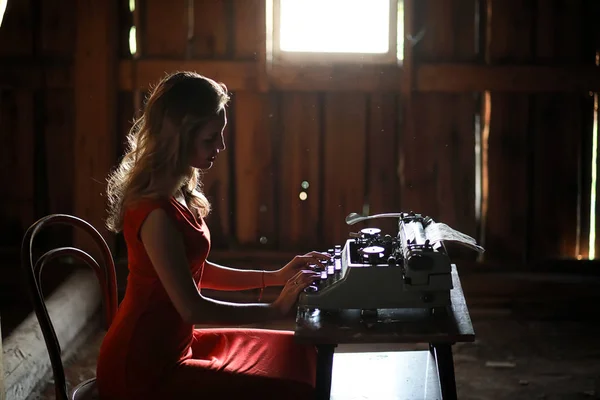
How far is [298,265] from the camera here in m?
2.56

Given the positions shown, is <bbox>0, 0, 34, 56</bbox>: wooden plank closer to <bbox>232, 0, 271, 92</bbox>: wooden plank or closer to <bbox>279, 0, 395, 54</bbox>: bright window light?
<bbox>232, 0, 271, 92</bbox>: wooden plank

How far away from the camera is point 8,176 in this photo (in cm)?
495

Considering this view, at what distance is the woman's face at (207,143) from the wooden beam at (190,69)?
2.42 metres

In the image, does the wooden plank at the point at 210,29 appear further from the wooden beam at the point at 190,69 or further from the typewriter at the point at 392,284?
the typewriter at the point at 392,284

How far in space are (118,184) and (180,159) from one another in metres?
0.24

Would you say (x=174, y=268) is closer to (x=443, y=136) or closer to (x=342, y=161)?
(x=342, y=161)

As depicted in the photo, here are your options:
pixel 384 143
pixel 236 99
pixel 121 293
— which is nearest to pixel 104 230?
pixel 121 293

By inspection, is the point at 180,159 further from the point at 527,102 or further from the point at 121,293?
the point at 527,102

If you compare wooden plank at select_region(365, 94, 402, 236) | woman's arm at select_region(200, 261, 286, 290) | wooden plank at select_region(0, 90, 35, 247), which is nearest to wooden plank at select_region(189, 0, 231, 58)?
wooden plank at select_region(365, 94, 402, 236)

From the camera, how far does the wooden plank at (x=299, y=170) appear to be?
4.83m

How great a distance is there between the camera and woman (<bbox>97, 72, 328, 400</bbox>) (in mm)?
2164

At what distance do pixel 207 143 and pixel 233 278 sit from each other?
563 mm

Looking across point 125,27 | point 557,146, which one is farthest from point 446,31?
point 125,27

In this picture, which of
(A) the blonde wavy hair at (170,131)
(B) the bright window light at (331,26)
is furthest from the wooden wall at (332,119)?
(A) the blonde wavy hair at (170,131)
